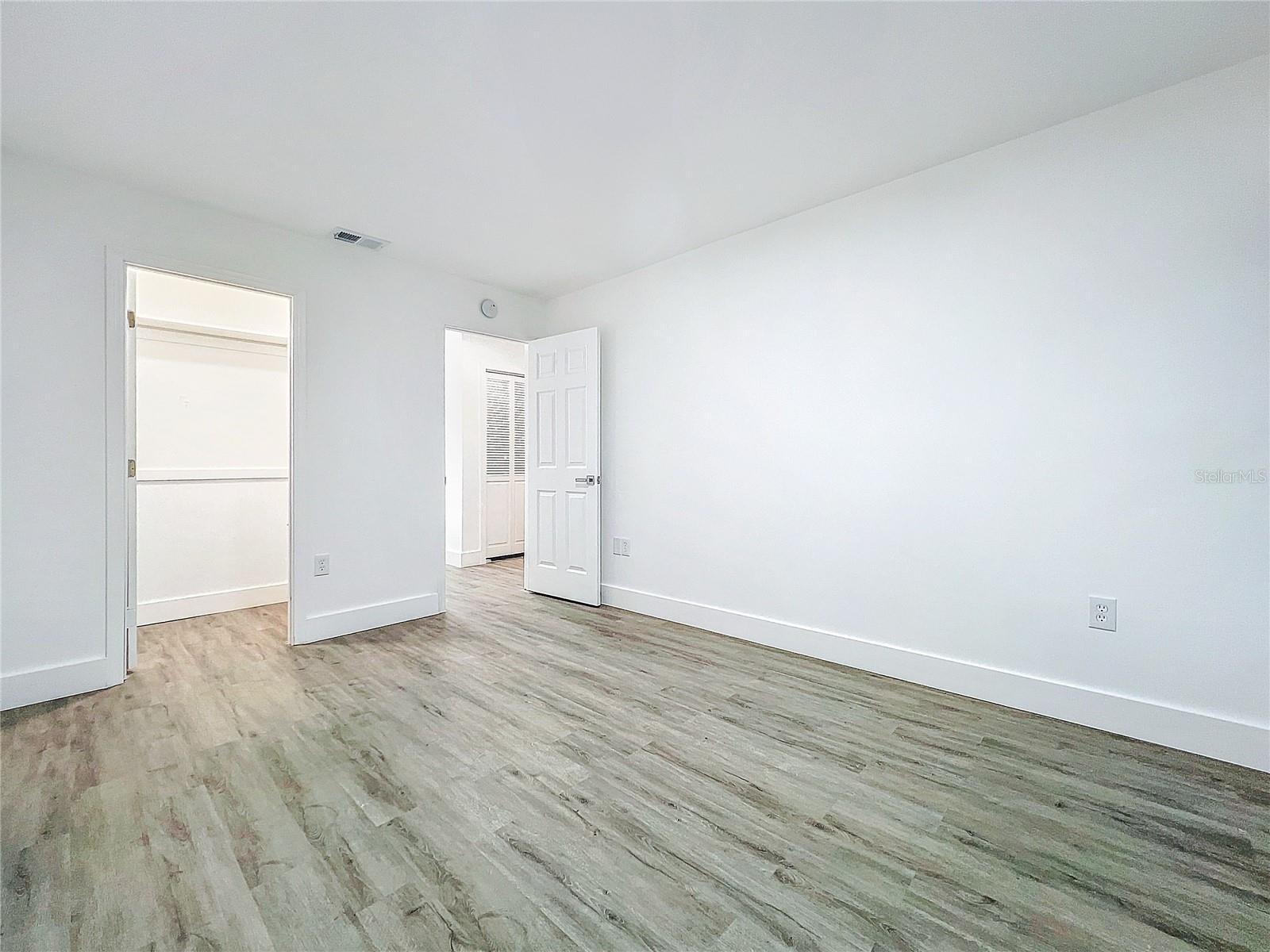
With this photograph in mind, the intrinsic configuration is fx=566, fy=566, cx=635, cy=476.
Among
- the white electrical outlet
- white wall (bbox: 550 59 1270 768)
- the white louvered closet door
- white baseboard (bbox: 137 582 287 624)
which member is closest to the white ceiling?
white wall (bbox: 550 59 1270 768)

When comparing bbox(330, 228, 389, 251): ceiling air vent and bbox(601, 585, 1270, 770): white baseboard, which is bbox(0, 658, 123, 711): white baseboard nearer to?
bbox(330, 228, 389, 251): ceiling air vent

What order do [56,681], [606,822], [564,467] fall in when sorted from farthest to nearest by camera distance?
[564,467] → [56,681] → [606,822]

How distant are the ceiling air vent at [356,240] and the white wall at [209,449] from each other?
632 millimetres

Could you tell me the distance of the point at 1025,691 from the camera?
8.19 ft

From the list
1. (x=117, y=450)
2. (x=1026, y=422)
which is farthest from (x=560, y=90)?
(x=117, y=450)

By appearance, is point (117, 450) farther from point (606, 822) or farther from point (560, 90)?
point (606, 822)

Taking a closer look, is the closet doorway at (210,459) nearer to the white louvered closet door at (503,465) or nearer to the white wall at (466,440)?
the white wall at (466,440)

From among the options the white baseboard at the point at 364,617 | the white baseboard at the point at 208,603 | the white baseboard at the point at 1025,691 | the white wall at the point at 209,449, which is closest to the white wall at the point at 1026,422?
the white baseboard at the point at 1025,691

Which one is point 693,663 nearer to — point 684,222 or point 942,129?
point 684,222

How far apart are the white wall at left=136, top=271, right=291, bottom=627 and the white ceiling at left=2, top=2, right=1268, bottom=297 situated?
1406 mm

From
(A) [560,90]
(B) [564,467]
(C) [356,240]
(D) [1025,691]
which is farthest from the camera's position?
(B) [564,467]

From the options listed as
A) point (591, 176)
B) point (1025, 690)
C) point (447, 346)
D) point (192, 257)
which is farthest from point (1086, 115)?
point (447, 346)

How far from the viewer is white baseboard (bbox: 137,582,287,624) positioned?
386 centimetres

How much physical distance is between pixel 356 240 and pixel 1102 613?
4.33 meters
